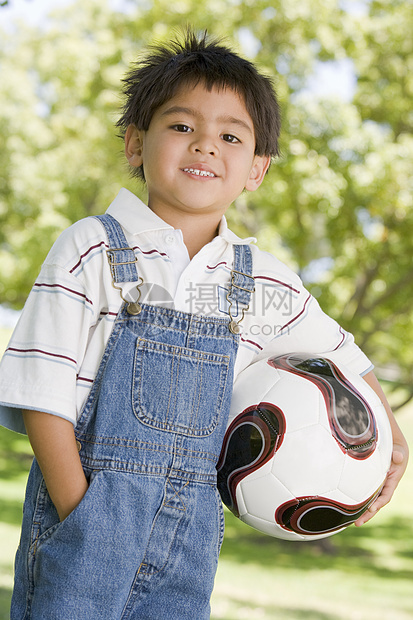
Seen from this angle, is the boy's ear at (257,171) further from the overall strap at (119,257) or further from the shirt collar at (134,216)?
the overall strap at (119,257)

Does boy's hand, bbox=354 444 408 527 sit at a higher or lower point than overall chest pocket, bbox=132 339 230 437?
lower

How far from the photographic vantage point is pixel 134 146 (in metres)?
2.10

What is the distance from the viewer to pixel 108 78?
7.39 meters

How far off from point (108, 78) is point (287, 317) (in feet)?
19.7

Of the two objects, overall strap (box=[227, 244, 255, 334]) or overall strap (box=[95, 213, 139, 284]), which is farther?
overall strap (box=[227, 244, 255, 334])

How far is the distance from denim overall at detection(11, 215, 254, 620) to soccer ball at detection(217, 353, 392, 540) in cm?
7

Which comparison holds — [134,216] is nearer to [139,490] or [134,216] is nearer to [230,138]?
[230,138]

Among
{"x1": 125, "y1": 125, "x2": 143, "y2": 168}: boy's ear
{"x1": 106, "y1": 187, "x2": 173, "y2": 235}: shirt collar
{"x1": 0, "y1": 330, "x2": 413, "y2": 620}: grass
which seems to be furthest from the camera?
{"x1": 0, "y1": 330, "x2": 413, "y2": 620}: grass

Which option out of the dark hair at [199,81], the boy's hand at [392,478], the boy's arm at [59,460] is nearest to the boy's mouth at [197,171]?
the dark hair at [199,81]

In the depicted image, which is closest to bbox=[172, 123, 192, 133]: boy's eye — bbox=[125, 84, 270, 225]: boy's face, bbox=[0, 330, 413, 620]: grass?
bbox=[125, 84, 270, 225]: boy's face

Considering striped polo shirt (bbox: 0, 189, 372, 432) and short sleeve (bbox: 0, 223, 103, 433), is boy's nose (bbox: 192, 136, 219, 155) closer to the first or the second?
striped polo shirt (bbox: 0, 189, 372, 432)

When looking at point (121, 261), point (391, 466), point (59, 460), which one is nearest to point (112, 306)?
point (121, 261)

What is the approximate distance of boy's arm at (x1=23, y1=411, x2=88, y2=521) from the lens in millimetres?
1637

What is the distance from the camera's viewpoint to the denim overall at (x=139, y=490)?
64.2 inches
